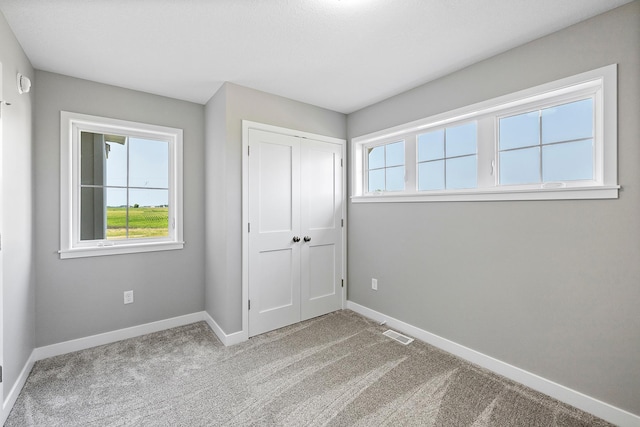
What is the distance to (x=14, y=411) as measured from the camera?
1754 millimetres

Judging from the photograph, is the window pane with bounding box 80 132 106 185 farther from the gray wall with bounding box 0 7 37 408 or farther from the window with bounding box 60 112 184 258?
the gray wall with bounding box 0 7 37 408

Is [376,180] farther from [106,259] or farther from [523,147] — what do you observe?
[106,259]

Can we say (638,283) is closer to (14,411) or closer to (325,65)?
(325,65)

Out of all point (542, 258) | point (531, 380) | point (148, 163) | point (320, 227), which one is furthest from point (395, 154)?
point (148, 163)

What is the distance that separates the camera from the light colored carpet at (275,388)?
1.71m

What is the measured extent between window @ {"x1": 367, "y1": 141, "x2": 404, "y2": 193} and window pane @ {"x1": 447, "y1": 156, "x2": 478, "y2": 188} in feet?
1.72

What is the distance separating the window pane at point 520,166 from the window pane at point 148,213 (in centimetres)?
322

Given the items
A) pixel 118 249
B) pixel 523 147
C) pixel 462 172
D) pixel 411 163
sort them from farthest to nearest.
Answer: pixel 411 163, pixel 118 249, pixel 462 172, pixel 523 147

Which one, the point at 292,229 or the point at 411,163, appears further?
the point at 292,229

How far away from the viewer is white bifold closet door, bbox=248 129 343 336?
2814 millimetres

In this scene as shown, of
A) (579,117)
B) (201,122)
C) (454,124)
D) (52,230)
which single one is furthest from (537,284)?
(52,230)

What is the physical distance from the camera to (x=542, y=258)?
1.95 metres

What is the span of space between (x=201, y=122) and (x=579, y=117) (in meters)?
3.34

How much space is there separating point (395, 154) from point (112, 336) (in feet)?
10.9
